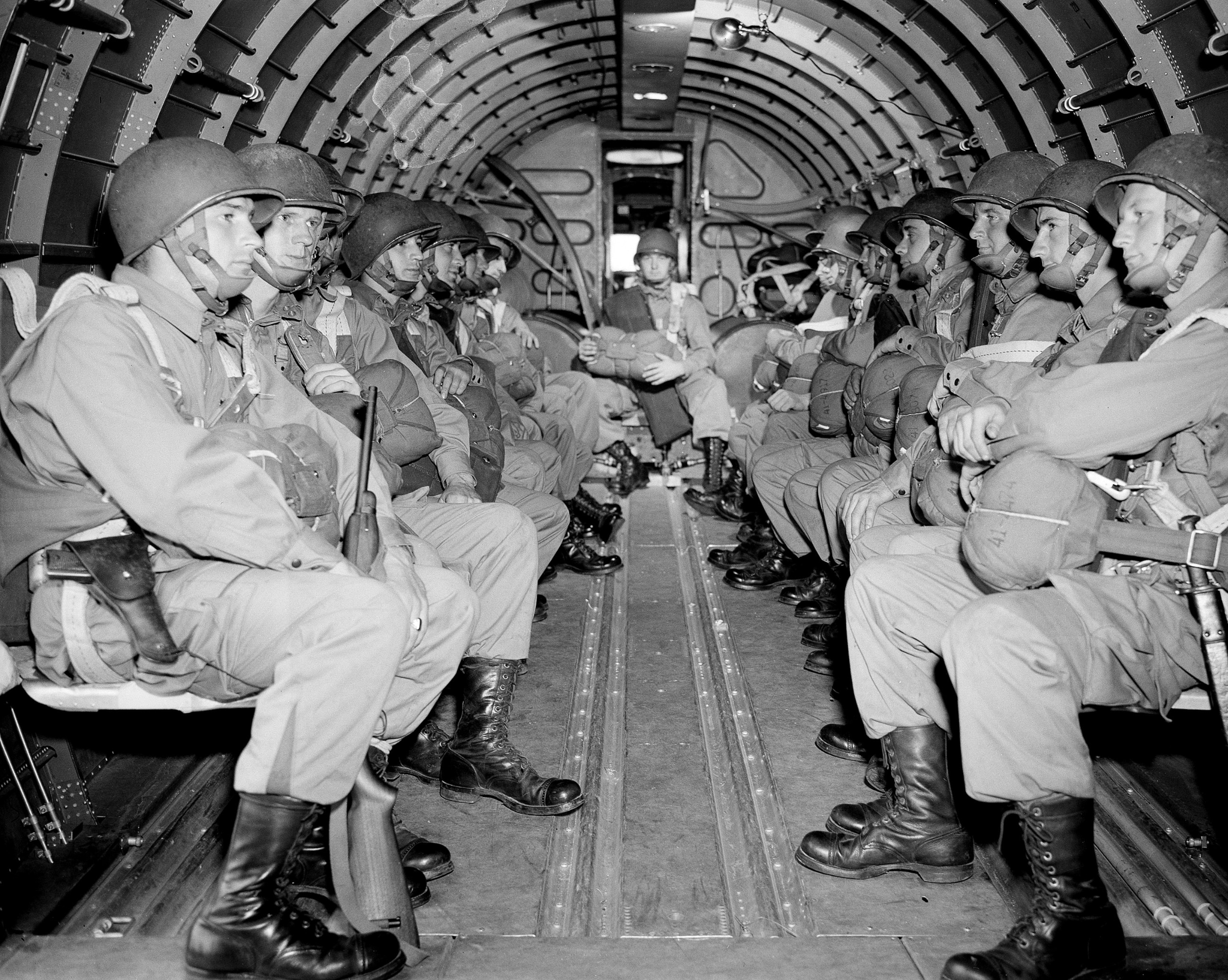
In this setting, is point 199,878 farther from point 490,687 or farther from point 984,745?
point 984,745

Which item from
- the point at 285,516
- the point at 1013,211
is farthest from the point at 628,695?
the point at 1013,211

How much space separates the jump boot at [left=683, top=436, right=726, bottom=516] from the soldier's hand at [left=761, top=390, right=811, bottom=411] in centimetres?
92

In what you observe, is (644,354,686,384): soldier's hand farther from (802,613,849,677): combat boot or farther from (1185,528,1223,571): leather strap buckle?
(1185,528,1223,571): leather strap buckle

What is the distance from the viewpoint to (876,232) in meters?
6.16

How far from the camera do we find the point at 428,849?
2.76 meters

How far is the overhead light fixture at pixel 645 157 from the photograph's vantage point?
10.4 metres

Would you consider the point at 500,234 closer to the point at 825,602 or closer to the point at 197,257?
the point at 825,602

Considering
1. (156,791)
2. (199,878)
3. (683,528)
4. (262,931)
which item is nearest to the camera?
(262,931)

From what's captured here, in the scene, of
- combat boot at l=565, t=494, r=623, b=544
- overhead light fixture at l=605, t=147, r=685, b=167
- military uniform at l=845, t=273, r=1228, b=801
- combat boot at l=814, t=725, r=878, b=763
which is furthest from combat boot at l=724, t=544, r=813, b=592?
overhead light fixture at l=605, t=147, r=685, b=167

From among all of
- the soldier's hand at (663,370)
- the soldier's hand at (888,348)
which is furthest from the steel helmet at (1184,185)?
the soldier's hand at (663,370)

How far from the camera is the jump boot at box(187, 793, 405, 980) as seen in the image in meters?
2.19

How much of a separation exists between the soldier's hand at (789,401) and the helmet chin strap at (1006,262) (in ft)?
6.24

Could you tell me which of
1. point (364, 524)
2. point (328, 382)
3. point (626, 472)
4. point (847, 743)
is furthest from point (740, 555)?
point (364, 524)

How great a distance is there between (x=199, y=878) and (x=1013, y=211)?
371cm
